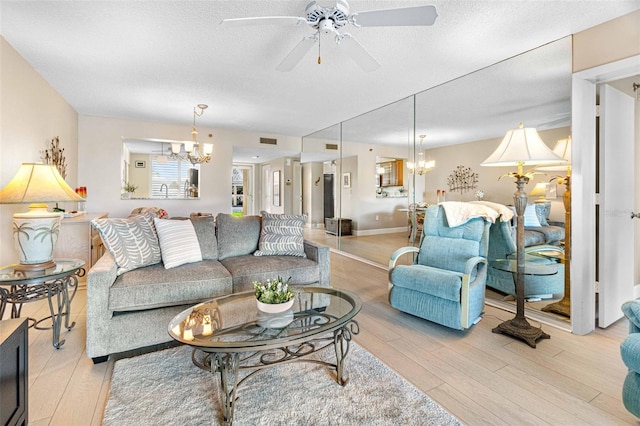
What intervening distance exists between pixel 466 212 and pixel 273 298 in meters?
2.10

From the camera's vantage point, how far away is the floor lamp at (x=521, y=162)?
2.28 metres

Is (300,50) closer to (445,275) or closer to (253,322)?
(253,322)

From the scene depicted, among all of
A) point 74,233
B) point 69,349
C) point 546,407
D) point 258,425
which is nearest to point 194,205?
point 74,233

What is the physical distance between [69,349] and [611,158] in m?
4.53

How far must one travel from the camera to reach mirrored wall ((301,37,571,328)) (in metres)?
2.77

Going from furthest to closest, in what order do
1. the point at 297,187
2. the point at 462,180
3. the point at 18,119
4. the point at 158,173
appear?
the point at 297,187, the point at 158,173, the point at 462,180, the point at 18,119

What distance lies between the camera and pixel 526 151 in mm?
2289

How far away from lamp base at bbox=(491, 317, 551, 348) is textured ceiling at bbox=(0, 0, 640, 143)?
7.40 ft

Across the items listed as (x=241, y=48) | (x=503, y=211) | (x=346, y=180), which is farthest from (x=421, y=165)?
(x=346, y=180)

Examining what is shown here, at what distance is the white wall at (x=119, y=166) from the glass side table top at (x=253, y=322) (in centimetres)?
453

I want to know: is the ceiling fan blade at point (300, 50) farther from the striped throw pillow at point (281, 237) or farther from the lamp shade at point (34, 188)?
the lamp shade at point (34, 188)

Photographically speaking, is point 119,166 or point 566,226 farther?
point 119,166

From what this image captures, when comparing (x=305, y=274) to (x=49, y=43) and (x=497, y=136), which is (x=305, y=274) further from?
(x=49, y=43)

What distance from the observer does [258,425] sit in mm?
1462
